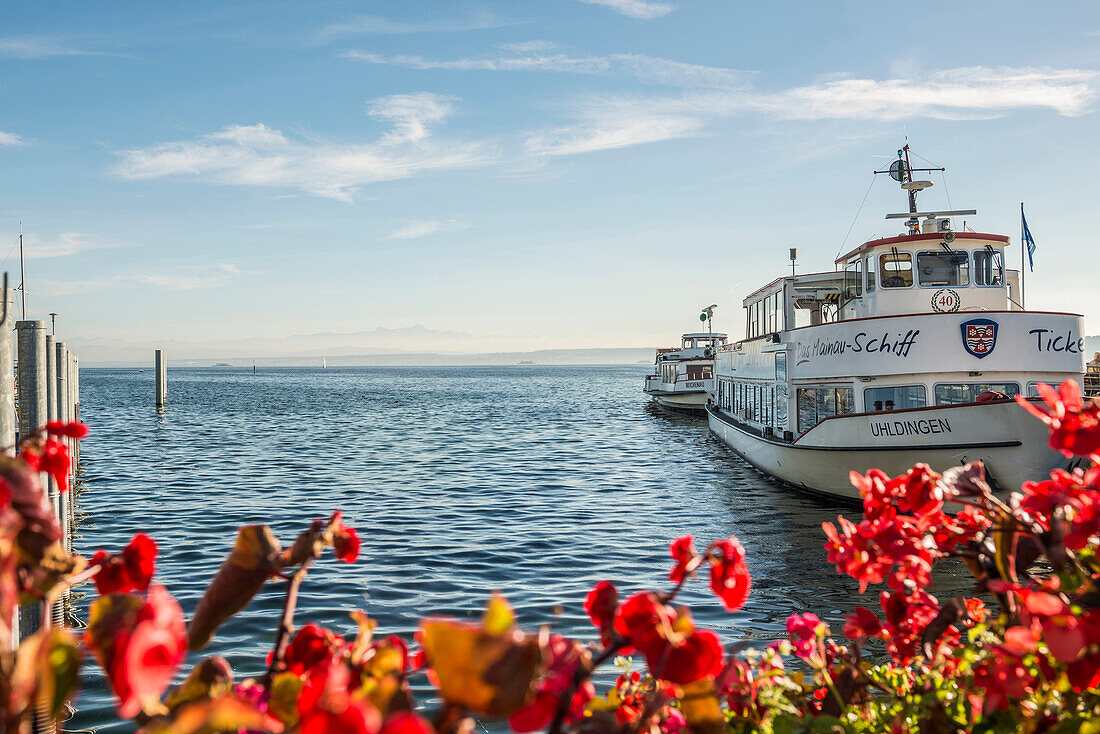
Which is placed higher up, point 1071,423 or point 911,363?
point 911,363

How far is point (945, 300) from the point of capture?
1546 centimetres

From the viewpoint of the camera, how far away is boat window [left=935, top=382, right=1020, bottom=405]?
13469 mm

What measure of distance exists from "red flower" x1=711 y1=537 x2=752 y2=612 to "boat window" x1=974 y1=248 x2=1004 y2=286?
51.5 feet

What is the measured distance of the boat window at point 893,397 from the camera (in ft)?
46.6

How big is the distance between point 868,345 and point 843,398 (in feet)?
5.47

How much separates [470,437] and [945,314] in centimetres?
2267

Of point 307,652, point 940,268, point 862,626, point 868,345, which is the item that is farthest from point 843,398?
point 307,652

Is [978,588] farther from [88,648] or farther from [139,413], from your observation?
[139,413]

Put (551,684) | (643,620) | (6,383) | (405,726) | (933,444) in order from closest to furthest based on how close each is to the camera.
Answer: (405,726) → (551,684) → (643,620) → (6,383) → (933,444)

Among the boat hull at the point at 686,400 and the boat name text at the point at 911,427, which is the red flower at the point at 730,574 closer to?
the boat name text at the point at 911,427

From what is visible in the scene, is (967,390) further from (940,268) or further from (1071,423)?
(1071,423)

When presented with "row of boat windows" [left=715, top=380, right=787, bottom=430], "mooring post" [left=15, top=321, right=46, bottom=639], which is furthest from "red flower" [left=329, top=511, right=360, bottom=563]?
"row of boat windows" [left=715, top=380, right=787, bottom=430]

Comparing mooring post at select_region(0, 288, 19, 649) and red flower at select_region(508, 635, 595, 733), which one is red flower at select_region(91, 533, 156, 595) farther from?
mooring post at select_region(0, 288, 19, 649)

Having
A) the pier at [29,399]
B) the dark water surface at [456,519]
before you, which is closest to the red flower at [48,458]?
the pier at [29,399]
